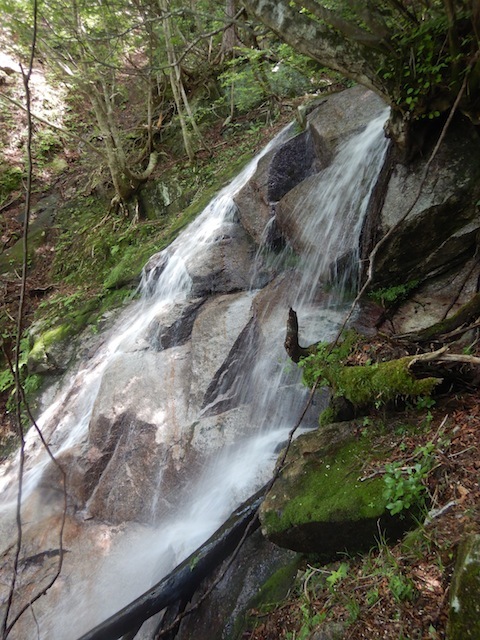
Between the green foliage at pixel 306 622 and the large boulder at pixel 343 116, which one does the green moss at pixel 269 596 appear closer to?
the green foliage at pixel 306 622

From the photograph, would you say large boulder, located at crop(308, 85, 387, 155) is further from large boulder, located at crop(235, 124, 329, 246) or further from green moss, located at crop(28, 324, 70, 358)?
green moss, located at crop(28, 324, 70, 358)

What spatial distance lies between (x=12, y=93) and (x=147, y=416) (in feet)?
46.8

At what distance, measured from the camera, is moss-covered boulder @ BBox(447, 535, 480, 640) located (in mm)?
1827

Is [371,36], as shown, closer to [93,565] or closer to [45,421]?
[93,565]

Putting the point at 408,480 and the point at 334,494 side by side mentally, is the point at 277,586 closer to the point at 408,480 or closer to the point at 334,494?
the point at 334,494

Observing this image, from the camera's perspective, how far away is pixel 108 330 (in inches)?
341

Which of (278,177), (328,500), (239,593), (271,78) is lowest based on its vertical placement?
(239,593)

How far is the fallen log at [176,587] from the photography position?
387 centimetres

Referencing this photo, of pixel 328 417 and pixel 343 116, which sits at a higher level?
pixel 343 116

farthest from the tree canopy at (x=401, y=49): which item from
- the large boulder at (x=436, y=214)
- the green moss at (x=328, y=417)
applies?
the green moss at (x=328, y=417)

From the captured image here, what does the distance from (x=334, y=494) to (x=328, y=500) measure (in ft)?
0.20

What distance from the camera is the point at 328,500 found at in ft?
10.3

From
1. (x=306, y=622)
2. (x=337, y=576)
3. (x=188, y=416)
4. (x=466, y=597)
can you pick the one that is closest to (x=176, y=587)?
(x=306, y=622)

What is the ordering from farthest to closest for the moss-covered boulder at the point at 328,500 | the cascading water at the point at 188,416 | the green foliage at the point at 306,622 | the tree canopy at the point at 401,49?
the cascading water at the point at 188,416 < the tree canopy at the point at 401,49 < the moss-covered boulder at the point at 328,500 < the green foliage at the point at 306,622
